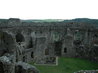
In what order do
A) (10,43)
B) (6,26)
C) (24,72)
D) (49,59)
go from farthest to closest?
(6,26)
(49,59)
(10,43)
(24,72)

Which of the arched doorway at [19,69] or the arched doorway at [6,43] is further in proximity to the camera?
the arched doorway at [6,43]

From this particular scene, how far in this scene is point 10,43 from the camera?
2308 cm

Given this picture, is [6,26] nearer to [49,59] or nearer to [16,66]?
[49,59]

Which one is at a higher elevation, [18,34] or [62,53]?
[18,34]

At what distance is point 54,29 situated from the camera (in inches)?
1868

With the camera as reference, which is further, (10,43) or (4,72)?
(10,43)

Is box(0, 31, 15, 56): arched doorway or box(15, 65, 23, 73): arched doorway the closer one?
box(15, 65, 23, 73): arched doorway

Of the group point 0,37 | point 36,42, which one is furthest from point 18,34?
point 0,37

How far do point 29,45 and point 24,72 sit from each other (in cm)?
2225

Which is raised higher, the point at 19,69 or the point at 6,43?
the point at 6,43

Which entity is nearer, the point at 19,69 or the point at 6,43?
the point at 19,69

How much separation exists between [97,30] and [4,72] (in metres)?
36.5

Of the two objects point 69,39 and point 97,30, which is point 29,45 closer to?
point 69,39

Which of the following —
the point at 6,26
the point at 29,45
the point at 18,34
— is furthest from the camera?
the point at 6,26
